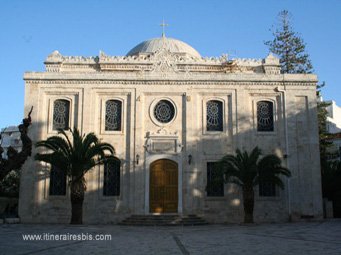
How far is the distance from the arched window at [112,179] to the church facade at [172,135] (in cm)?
5

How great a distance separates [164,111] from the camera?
2181cm

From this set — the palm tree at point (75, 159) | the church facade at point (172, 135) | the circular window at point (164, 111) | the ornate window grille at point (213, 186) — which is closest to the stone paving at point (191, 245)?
the palm tree at point (75, 159)

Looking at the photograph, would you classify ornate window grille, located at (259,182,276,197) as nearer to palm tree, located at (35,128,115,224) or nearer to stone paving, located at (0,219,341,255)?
stone paving, located at (0,219,341,255)

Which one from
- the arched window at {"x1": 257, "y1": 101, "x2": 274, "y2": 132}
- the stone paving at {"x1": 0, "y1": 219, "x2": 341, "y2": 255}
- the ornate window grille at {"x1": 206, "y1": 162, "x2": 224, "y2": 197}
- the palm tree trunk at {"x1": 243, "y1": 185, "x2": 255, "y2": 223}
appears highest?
the arched window at {"x1": 257, "y1": 101, "x2": 274, "y2": 132}

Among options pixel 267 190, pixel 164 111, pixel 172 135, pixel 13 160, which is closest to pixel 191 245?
pixel 13 160

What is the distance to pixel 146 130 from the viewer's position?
2142cm

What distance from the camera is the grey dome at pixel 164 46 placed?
27.3m

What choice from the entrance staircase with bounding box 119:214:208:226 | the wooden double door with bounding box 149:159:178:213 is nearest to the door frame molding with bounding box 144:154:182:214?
the wooden double door with bounding box 149:159:178:213

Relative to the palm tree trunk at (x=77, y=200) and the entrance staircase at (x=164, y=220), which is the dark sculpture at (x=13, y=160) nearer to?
the palm tree trunk at (x=77, y=200)

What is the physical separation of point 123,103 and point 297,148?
9255mm

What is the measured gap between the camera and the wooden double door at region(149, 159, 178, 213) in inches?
809

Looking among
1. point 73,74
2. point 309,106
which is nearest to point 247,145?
point 309,106

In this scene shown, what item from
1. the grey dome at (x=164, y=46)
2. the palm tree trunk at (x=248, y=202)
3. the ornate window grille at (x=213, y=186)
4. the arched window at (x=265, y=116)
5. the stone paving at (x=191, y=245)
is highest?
the grey dome at (x=164, y=46)

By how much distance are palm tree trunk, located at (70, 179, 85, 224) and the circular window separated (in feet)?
17.4
